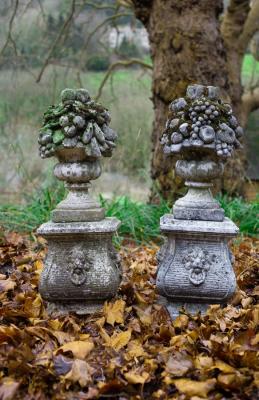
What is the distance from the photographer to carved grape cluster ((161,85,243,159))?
2932mm

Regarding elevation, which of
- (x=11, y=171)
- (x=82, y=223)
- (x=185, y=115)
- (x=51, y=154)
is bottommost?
(x=11, y=171)

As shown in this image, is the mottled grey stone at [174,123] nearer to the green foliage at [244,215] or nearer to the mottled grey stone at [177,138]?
the mottled grey stone at [177,138]

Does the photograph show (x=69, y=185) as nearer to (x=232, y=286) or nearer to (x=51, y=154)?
(x=51, y=154)

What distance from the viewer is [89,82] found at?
11.7 m

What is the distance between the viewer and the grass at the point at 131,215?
551 cm


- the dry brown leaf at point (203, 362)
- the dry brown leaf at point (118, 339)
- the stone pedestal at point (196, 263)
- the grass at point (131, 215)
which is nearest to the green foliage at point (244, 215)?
the grass at point (131, 215)

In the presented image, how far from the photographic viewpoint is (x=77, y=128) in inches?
117

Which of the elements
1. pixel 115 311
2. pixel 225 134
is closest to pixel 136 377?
pixel 115 311

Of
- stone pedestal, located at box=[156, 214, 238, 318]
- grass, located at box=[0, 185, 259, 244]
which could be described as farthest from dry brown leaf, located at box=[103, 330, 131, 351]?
grass, located at box=[0, 185, 259, 244]

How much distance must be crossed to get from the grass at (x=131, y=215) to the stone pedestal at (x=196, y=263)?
7.35 ft

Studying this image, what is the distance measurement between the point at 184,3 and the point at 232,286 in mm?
3898

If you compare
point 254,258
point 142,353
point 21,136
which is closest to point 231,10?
point 21,136

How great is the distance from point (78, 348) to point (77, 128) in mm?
1126

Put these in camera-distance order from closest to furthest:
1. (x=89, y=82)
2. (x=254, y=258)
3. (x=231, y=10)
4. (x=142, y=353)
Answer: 1. (x=142, y=353)
2. (x=254, y=258)
3. (x=231, y=10)
4. (x=89, y=82)
